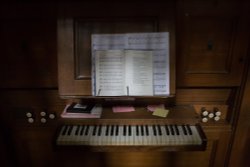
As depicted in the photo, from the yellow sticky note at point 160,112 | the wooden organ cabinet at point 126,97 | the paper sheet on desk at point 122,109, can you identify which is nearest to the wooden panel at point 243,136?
the wooden organ cabinet at point 126,97

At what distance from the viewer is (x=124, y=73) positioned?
1295 millimetres

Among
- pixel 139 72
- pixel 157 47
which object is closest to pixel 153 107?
pixel 139 72

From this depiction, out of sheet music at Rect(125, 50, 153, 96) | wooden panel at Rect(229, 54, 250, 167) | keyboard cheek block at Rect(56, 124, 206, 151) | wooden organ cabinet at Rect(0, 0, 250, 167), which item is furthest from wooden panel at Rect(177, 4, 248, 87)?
keyboard cheek block at Rect(56, 124, 206, 151)

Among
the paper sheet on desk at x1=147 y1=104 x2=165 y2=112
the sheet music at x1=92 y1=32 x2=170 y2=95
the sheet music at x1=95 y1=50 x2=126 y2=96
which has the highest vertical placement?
the sheet music at x1=92 y1=32 x2=170 y2=95

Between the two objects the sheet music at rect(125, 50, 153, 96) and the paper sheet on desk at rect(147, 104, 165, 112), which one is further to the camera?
the paper sheet on desk at rect(147, 104, 165, 112)

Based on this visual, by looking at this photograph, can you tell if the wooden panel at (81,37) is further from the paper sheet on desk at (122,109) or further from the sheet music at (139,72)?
the paper sheet on desk at (122,109)

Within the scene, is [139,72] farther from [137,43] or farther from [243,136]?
[243,136]

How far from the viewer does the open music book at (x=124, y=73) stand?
128cm

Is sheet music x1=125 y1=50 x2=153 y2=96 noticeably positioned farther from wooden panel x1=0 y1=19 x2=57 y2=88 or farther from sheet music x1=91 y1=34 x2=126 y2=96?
wooden panel x1=0 y1=19 x2=57 y2=88

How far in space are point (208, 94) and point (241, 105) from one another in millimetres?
221

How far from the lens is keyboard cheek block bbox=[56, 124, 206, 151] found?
130cm

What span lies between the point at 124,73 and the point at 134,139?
16.2 inches

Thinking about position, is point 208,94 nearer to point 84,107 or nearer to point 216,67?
point 216,67

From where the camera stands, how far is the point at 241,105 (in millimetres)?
1449
